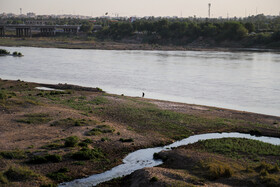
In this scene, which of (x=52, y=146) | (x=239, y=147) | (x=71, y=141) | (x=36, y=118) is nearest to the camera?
(x=52, y=146)

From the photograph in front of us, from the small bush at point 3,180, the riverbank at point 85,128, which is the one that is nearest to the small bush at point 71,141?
the riverbank at point 85,128

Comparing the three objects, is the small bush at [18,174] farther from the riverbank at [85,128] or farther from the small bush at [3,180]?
the small bush at [3,180]

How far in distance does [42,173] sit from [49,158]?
73.3 inches

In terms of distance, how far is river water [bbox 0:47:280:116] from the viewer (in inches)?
1946

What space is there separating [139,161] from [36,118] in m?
11.9

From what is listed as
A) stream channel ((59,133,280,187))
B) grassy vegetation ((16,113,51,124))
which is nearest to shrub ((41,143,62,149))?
stream channel ((59,133,280,187))

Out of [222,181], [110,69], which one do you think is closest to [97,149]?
[222,181]

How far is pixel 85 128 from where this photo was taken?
32125 millimetres

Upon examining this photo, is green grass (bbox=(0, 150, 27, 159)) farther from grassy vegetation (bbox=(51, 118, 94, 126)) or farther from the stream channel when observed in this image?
grassy vegetation (bbox=(51, 118, 94, 126))

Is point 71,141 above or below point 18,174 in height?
above

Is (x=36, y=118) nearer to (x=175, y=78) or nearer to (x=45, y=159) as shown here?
(x=45, y=159)

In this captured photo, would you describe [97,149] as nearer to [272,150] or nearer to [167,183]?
[167,183]

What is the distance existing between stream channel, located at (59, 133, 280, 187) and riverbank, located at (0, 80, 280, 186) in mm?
517

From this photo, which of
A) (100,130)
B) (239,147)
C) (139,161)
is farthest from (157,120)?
(139,161)
